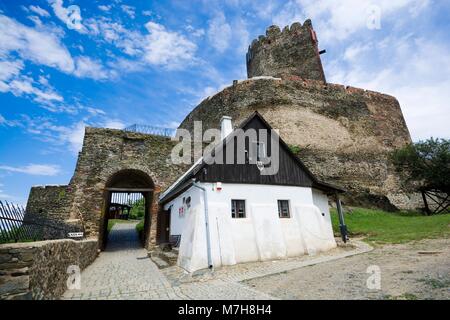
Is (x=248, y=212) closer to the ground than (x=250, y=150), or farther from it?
closer to the ground

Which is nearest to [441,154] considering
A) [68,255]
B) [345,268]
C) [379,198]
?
[379,198]

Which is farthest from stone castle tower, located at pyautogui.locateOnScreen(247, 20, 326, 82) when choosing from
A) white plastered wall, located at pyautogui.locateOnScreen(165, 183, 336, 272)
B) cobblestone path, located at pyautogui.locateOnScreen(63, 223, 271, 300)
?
cobblestone path, located at pyautogui.locateOnScreen(63, 223, 271, 300)

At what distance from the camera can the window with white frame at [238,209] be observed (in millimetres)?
10266

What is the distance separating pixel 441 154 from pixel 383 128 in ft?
22.4

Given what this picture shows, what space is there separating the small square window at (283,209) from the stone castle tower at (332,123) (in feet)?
30.3

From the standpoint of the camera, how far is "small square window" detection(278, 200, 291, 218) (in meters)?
11.4

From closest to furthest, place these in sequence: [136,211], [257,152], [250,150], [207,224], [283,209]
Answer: [207,224] < [283,209] < [250,150] < [257,152] < [136,211]

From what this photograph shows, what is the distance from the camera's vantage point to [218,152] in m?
10.8

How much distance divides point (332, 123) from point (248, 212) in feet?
55.9

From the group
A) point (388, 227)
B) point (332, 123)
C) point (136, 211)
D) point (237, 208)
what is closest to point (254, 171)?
point (237, 208)

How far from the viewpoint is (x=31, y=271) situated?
4.19 m

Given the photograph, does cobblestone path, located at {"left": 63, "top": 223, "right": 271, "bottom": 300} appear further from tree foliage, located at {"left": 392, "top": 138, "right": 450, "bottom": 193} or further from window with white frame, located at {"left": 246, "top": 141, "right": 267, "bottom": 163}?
tree foliage, located at {"left": 392, "top": 138, "right": 450, "bottom": 193}

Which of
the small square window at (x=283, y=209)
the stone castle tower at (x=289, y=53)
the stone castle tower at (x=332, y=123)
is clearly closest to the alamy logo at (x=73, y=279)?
the small square window at (x=283, y=209)

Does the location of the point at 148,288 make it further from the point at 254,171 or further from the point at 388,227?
the point at 388,227
